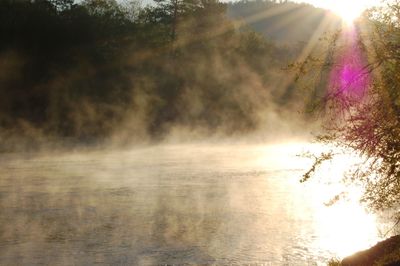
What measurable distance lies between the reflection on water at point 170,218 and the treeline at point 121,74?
59.1 feet

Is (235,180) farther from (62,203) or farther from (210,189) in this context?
(62,203)

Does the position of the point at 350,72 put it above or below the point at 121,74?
below

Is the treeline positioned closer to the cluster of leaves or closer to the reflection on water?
the reflection on water

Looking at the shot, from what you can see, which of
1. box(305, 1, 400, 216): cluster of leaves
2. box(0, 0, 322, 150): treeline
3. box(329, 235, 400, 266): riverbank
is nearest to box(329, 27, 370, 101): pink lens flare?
box(305, 1, 400, 216): cluster of leaves

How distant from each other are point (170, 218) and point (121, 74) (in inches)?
1870

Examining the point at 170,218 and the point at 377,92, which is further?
the point at 170,218

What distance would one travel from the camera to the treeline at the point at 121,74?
174 feet

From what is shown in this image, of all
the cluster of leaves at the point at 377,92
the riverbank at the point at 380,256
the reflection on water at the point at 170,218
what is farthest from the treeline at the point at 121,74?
the cluster of leaves at the point at 377,92

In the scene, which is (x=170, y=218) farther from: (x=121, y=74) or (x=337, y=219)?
(x=121, y=74)

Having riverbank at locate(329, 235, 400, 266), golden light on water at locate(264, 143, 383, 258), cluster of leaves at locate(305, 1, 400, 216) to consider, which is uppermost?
cluster of leaves at locate(305, 1, 400, 216)

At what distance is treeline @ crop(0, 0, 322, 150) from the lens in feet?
174

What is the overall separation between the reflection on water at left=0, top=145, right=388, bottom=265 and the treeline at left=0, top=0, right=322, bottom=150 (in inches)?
709

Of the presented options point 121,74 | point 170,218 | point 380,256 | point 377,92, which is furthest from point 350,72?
point 121,74

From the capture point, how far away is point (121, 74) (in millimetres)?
63406
